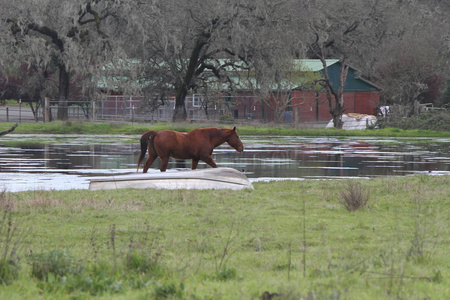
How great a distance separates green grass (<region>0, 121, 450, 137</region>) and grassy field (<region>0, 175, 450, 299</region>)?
28.2 m

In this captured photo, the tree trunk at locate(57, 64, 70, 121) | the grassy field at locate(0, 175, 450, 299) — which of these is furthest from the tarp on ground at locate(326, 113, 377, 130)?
the grassy field at locate(0, 175, 450, 299)

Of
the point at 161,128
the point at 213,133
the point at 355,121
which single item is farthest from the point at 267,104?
the point at 213,133

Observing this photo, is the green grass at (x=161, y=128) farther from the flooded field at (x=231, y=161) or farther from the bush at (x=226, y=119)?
the flooded field at (x=231, y=161)

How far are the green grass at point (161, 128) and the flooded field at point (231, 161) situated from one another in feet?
13.7

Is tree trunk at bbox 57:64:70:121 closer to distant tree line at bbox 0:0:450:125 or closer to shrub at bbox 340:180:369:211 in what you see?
distant tree line at bbox 0:0:450:125

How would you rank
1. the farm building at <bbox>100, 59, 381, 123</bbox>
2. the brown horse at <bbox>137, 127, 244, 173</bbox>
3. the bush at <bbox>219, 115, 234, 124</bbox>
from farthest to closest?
the farm building at <bbox>100, 59, 381, 123</bbox> < the bush at <bbox>219, 115, 234, 124</bbox> < the brown horse at <bbox>137, 127, 244, 173</bbox>

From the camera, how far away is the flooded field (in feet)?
66.3

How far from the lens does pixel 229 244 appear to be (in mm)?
9469

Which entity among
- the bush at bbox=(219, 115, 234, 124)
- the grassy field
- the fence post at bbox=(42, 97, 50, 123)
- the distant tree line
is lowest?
the grassy field

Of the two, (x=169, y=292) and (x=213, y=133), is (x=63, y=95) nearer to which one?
(x=213, y=133)

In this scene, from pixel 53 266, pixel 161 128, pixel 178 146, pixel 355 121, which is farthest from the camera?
pixel 355 121

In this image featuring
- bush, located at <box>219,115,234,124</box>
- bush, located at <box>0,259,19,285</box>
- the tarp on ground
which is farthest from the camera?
the tarp on ground

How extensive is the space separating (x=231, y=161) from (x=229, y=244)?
16772 millimetres

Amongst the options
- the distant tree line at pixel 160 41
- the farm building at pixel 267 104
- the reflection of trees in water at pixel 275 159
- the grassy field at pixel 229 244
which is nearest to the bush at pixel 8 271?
the grassy field at pixel 229 244
